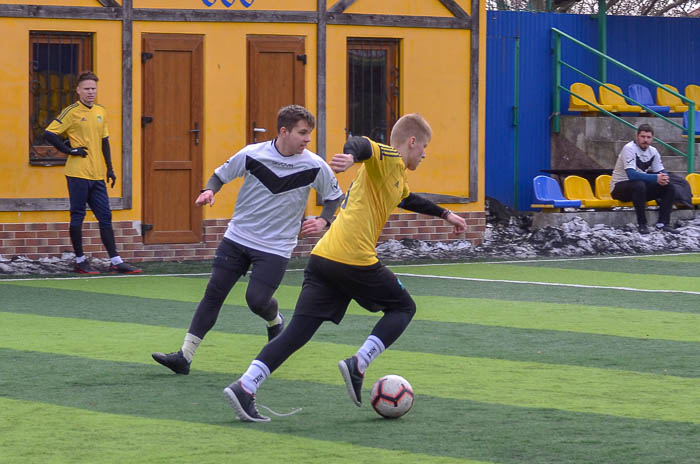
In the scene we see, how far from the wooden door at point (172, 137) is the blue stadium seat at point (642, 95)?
9.37m

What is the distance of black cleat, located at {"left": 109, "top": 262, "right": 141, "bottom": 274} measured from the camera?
1484cm

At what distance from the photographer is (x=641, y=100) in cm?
2328

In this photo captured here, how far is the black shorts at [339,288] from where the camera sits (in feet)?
22.5

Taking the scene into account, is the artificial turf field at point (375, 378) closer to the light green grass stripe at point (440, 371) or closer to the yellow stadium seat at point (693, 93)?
the light green grass stripe at point (440, 371)

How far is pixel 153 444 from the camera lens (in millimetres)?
6137

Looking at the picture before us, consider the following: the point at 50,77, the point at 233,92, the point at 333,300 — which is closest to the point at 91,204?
the point at 50,77

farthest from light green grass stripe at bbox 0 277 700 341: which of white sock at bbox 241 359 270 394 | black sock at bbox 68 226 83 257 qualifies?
white sock at bbox 241 359 270 394

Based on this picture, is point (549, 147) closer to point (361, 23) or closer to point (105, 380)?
point (361, 23)

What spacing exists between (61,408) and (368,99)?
11.4 m

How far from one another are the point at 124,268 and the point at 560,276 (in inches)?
192

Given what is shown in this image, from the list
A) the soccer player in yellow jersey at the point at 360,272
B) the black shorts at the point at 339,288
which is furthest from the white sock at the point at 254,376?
the black shorts at the point at 339,288

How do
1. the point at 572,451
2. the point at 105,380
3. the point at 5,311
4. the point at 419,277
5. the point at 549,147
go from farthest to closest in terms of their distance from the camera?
the point at 549,147 → the point at 419,277 → the point at 5,311 → the point at 105,380 → the point at 572,451

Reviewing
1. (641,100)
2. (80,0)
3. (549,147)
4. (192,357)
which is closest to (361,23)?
(80,0)

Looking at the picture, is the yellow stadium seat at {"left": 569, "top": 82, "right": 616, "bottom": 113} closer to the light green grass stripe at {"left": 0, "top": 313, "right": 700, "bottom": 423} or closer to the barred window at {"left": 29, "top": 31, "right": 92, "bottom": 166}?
the barred window at {"left": 29, "top": 31, "right": 92, "bottom": 166}
